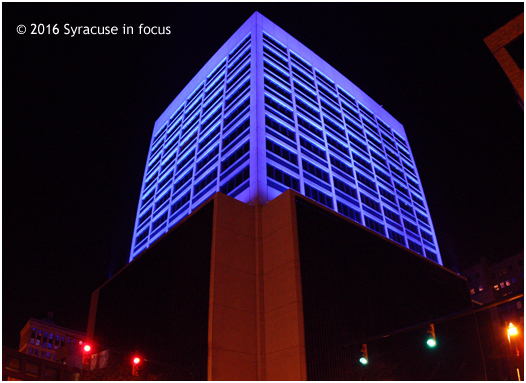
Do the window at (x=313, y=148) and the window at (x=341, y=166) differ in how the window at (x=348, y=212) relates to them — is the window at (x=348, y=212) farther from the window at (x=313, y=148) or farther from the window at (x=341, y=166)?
the window at (x=313, y=148)

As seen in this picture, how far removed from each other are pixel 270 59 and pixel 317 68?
12.3 m

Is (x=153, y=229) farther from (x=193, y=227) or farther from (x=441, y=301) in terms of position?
(x=441, y=301)

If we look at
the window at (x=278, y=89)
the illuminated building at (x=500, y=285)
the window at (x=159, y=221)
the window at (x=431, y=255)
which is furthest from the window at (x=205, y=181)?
the illuminated building at (x=500, y=285)

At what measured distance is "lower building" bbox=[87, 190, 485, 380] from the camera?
29781 millimetres

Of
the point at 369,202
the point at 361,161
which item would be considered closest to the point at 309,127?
the point at 361,161

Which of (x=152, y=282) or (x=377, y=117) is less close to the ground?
(x=377, y=117)

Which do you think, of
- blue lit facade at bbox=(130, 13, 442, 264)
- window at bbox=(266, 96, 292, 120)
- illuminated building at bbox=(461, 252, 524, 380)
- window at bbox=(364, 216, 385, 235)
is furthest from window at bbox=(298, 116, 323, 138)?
illuminated building at bbox=(461, 252, 524, 380)

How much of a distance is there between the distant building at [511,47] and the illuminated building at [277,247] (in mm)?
18925

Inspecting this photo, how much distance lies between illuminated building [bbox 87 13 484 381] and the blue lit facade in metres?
0.24

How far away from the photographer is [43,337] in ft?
454

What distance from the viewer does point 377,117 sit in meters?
73.1

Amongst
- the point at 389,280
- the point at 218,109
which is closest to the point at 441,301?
the point at 389,280

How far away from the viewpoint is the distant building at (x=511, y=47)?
58.5ft

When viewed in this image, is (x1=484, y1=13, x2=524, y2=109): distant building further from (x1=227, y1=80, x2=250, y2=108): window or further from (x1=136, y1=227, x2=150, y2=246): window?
(x1=136, y1=227, x2=150, y2=246): window
